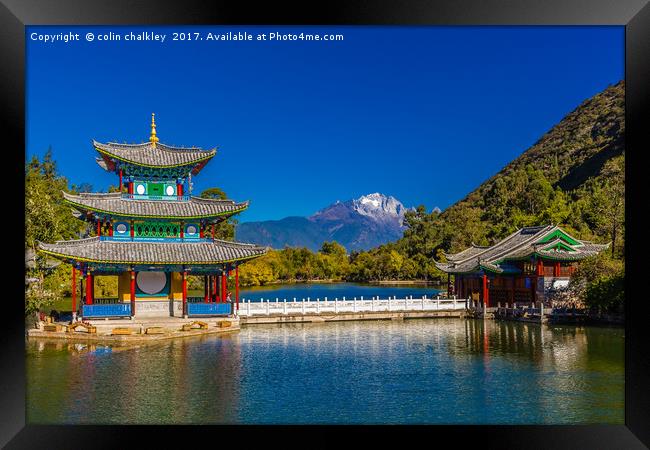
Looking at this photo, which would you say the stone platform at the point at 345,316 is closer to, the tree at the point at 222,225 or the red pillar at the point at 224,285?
the red pillar at the point at 224,285

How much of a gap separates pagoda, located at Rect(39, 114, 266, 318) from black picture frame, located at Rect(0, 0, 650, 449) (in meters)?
12.6

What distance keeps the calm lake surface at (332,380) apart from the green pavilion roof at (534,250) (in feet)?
20.3

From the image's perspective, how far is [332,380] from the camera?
15633mm

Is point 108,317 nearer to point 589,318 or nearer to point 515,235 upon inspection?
point 589,318

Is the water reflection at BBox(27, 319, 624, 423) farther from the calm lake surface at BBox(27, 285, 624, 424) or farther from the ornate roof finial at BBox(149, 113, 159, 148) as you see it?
the ornate roof finial at BBox(149, 113, 159, 148)

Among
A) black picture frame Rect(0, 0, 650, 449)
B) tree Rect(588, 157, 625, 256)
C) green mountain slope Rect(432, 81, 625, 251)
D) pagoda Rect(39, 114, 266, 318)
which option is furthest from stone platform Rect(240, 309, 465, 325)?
black picture frame Rect(0, 0, 650, 449)

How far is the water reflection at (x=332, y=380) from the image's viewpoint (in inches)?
508

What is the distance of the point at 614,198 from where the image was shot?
3212 centimetres

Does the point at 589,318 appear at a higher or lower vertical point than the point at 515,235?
lower

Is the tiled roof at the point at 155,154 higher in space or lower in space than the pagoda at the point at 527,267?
higher

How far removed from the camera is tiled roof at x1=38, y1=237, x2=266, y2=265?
2284cm

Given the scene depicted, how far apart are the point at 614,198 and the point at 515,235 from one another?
17.6 feet
